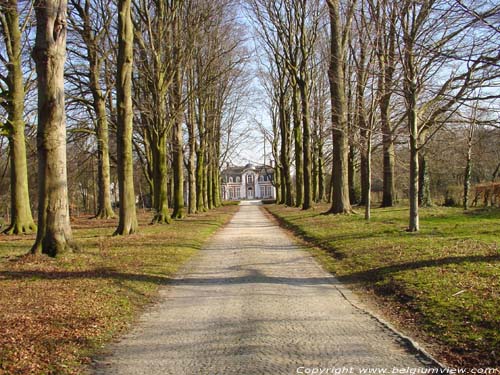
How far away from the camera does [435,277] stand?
26.7 feet

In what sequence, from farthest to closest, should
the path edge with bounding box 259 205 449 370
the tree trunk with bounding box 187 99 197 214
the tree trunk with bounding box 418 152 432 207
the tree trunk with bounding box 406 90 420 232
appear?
the tree trunk with bounding box 187 99 197 214, the tree trunk with bounding box 418 152 432 207, the tree trunk with bounding box 406 90 420 232, the path edge with bounding box 259 205 449 370

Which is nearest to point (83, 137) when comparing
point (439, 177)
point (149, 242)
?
point (149, 242)

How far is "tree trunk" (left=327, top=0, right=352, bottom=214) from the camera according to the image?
22.5 meters

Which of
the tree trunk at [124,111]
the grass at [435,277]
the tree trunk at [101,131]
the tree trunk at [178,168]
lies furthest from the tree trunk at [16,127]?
the grass at [435,277]

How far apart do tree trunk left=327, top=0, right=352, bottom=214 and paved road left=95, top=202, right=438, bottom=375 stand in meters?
13.7

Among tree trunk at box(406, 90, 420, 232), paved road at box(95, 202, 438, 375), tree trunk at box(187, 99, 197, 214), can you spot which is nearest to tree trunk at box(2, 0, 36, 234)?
paved road at box(95, 202, 438, 375)

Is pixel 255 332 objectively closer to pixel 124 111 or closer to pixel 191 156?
pixel 124 111

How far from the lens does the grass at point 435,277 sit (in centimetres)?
540

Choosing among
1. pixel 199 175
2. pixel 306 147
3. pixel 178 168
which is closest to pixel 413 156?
pixel 178 168

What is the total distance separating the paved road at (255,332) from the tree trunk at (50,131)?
384 centimetres

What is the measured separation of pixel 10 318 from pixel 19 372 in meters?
1.95

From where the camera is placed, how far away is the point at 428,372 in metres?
4.47

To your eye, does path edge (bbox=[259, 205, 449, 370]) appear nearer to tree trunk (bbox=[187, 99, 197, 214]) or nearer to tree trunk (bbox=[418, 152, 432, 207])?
tree trunk (bbox=[418, 152, 432, 207])

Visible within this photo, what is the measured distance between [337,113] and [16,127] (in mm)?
13660
